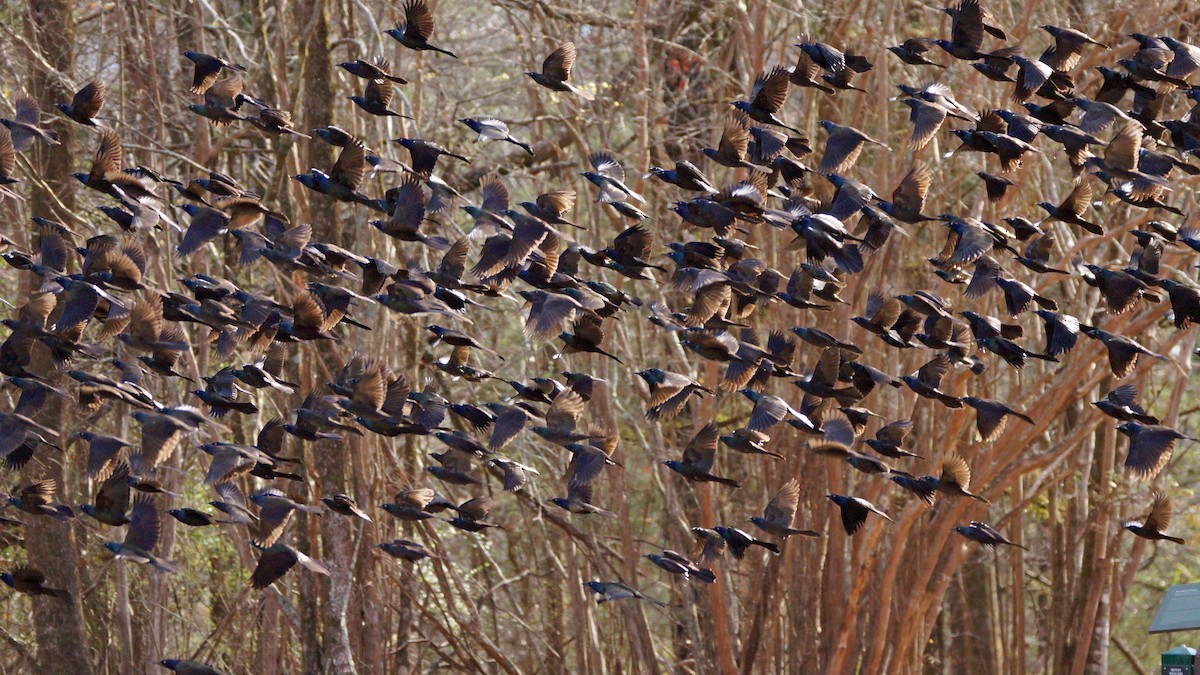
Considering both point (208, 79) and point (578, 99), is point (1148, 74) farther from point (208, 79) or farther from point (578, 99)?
point (578, 99)

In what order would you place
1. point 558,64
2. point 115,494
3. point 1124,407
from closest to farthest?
point 1124,407, point 558,64, point 115,494

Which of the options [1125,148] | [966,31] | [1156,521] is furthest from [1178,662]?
[966,31]

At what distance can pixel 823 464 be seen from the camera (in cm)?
946

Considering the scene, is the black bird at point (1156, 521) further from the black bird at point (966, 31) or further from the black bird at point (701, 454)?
the black bird at point (966, 31)

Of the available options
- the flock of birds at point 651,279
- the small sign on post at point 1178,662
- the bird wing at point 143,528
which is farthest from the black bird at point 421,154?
the small sign on post at point 1178,662

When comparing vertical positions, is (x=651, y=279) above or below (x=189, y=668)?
above

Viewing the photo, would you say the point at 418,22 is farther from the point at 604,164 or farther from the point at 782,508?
the point at 782,508

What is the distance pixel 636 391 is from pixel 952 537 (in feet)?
8.42

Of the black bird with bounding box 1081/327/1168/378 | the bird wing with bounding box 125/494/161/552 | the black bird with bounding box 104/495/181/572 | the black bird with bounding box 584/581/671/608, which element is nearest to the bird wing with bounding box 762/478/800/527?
the black bird with bounding box 584/581/671/608

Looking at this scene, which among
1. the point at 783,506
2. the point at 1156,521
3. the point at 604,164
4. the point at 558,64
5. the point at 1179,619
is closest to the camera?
the point at 1179,619

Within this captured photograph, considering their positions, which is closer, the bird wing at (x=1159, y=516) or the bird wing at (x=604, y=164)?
the bird wing at (x=1159, y=516)

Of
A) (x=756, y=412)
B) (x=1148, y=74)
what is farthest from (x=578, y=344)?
(x=1148, y=74)

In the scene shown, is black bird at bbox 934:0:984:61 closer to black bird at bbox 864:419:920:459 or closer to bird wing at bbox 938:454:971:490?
black bird at bbox 864:419:920:459

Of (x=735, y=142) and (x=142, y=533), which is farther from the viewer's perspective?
(x=142, y=533)
